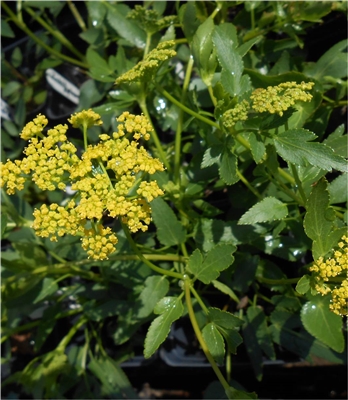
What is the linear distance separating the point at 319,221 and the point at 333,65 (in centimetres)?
65

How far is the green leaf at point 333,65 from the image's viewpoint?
1.39 meters

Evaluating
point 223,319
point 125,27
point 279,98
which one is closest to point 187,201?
point 223,319

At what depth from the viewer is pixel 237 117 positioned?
3.27ft

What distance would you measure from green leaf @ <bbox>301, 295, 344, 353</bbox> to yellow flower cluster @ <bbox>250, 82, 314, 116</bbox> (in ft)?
1.71

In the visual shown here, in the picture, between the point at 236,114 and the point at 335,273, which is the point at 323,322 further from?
the point at 236,114

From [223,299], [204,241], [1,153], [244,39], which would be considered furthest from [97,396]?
[244,39]

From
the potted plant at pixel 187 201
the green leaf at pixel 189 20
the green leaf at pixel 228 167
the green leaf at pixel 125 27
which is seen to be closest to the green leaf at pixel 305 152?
the potted plant at pixel 187 201

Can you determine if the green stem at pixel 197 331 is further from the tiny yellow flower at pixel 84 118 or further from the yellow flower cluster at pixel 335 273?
the tiny yellow flower at pixel 84 118

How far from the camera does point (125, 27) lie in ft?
5.12

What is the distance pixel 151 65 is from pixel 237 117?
Answer: 0.22m

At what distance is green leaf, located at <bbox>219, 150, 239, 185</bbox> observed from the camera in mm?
1047

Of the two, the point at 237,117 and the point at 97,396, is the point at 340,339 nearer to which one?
the point at 237,117

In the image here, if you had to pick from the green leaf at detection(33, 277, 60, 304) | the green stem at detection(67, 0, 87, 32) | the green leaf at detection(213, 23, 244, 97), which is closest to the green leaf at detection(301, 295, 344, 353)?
the green leaf at detection(213, 23, 244, 97)

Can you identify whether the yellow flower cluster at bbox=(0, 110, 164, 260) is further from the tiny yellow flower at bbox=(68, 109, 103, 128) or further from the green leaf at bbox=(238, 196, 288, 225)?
the green leaf at bbox=(238, 196, 288, 225)
